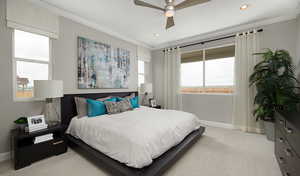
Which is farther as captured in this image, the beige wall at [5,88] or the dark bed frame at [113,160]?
the beige wall at [5,88]

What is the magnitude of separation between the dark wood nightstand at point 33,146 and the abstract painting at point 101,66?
3.68ft

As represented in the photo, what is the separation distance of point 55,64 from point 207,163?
11.1 feet

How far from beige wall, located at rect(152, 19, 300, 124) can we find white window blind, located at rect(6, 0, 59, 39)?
338 cm

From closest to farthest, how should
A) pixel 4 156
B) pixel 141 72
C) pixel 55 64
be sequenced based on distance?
pixel 4 156 < pixel 55 64 < pixel 141 72

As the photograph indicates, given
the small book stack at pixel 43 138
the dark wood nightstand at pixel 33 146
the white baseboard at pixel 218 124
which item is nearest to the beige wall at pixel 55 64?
the dark wood nightstand at pixel 33 146

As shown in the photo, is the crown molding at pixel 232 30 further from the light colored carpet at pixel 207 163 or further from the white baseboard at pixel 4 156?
the white baseboard at pixel 4 156

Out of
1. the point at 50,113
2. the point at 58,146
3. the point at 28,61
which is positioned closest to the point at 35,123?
the point at 50,113

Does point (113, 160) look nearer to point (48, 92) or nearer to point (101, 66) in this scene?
point (48, 92)

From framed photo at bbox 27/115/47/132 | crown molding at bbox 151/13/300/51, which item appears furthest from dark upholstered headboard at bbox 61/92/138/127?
crown molding at bbox 151/13/300/51

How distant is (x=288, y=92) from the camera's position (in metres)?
2.38

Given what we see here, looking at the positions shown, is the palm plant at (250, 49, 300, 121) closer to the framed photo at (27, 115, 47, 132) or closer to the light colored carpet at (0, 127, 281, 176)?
the light colored carpet at (0, 127, 281, 176)

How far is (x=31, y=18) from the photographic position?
2.10m

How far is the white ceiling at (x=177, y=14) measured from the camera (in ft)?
7.43

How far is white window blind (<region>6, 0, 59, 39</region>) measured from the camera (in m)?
1.94
